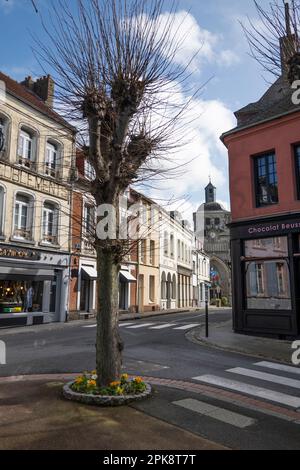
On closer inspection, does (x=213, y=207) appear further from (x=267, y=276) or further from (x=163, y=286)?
(x=267, y=276)

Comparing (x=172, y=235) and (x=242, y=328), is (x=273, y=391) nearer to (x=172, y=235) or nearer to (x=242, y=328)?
(x=242, y=328)

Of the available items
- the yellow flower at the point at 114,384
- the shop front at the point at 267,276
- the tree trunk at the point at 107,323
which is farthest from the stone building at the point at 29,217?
the yellow flower at the point at 114,384

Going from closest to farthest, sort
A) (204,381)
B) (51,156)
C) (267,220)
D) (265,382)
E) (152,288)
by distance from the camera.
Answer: (204,381) → (265,382) → (267,220) → (51,156) → (152,288)

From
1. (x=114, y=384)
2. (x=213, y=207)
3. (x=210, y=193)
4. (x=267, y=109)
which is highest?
(x=210, y=193)

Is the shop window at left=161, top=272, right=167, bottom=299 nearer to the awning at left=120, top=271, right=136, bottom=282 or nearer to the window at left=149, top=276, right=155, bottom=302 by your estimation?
the window at left=149, top=276, right=155, bottom=302

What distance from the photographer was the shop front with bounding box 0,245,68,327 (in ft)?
56.3

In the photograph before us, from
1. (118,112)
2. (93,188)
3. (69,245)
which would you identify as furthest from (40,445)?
(69,245)

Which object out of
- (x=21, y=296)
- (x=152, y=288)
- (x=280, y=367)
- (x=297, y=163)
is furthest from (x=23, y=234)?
(x=152, y=288)

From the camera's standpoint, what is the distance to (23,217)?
1847 cm

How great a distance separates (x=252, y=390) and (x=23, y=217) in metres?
14.6

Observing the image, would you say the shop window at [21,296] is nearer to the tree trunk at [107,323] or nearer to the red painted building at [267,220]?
the red painted building at [267,220]

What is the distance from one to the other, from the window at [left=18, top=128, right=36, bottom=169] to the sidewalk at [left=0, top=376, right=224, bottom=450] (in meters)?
14.7

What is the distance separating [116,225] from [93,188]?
697mm

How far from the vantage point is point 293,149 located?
543 inches
